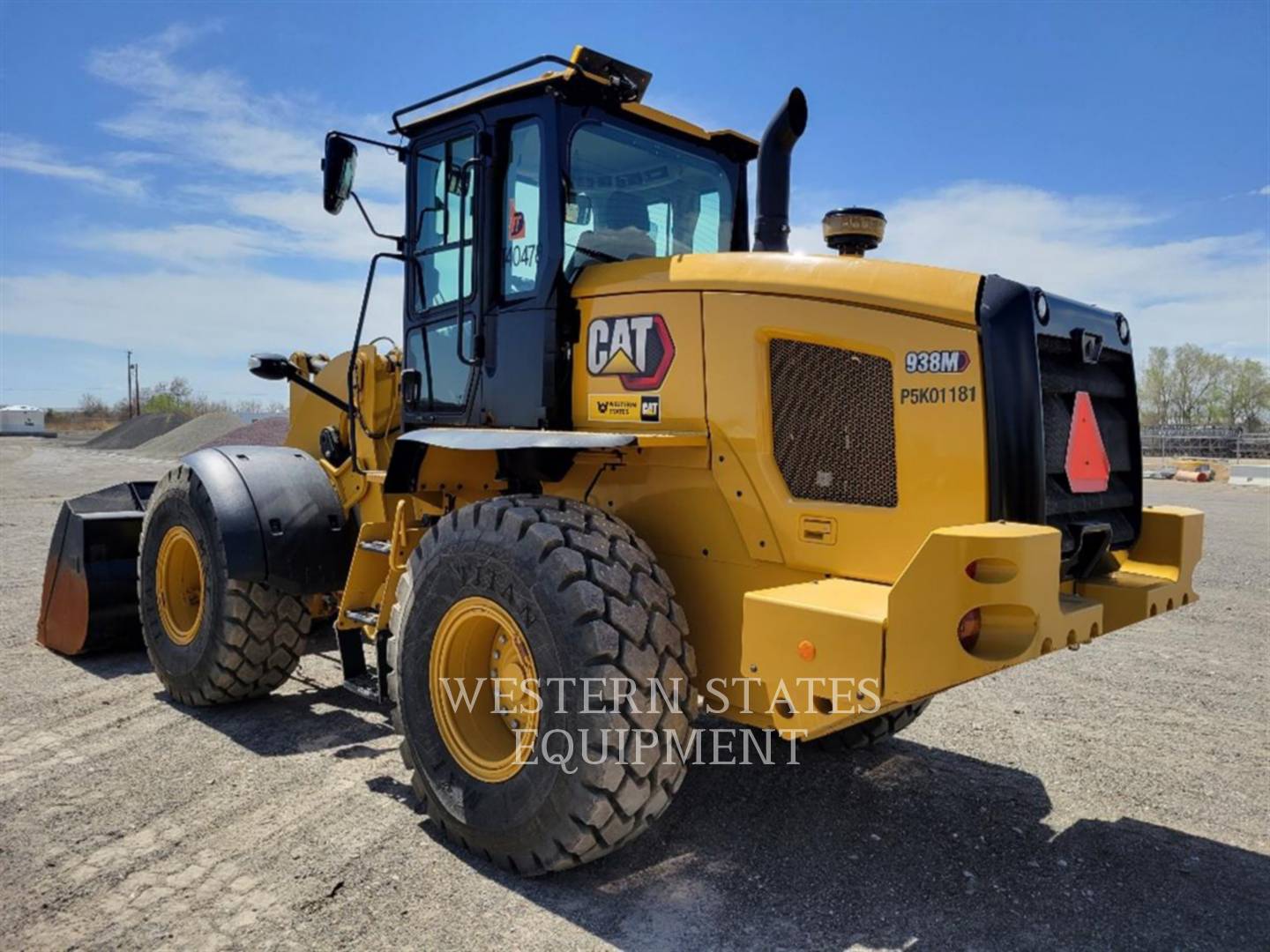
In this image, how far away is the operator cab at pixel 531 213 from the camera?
13.6 feet

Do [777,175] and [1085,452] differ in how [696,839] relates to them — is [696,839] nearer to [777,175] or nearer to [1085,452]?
[1085,452]

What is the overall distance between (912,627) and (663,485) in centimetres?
129

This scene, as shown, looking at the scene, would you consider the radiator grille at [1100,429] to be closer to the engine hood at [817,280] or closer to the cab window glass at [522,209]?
the engine hood at [817,280]

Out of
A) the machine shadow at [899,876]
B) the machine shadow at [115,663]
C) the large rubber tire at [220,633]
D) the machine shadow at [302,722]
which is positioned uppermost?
the large rubber tire at [220,633]

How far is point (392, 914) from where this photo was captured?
3.21 m

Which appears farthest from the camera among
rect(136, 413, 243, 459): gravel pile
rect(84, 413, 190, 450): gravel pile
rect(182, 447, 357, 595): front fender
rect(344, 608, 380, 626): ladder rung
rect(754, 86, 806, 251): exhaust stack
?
rect(84, 413, 190, 450): gravel pile

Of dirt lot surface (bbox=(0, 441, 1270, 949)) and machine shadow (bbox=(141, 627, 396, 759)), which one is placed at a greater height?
machine shadow (bbox=(141, 627, 396, 759))

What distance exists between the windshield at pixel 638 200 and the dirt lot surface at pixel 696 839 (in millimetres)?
2450

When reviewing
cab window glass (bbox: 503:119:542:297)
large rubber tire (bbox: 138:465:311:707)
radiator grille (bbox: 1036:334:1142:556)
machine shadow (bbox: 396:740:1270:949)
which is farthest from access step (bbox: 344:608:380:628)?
radiator grille (bbox: 1036:334:1142:556)

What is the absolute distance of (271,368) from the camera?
17.1ft

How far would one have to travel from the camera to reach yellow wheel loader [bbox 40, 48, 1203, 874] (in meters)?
3.13

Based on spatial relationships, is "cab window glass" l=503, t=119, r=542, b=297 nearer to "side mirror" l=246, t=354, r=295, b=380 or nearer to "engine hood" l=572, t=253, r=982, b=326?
"engine hood" l=572, t=253, r=982, b=326

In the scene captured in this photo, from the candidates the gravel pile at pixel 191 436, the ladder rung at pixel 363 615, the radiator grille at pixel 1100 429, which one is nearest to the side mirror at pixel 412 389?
the ladder rung at pixel 363 615

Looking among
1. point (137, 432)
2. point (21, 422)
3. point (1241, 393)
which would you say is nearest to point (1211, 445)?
point (1241, 393)
